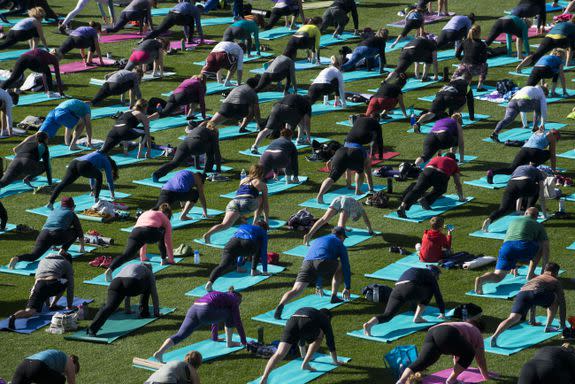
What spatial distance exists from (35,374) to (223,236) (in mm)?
8443

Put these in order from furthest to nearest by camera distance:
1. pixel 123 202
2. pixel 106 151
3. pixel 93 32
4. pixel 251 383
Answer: pixel 93 32, pixel 106 151, pixel 123 202, pixel 251 383

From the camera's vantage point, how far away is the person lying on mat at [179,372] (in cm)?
1950

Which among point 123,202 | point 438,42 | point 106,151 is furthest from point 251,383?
point 438,42

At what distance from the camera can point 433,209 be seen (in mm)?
28812

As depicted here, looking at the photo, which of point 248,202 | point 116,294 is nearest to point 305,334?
point 116,294

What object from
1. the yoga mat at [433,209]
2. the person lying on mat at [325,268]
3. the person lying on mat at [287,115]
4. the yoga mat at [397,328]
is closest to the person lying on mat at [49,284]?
the person lying on mat at [325,268]

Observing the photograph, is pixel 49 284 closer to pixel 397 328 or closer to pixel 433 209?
pixel 397 328

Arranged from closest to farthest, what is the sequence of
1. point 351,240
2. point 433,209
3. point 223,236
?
point 351,240 < point 223,236 < point 433,209

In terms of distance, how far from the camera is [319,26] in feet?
138

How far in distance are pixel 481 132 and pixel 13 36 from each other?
14867 mm

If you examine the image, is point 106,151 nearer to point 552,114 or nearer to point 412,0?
point 552,114

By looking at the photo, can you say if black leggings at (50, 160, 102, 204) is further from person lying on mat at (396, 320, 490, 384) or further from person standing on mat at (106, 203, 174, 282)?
person lying on mat at (396, 320, 490, 384)

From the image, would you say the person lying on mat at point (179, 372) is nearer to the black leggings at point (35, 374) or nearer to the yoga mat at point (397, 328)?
the black leggings at point (35, 374)

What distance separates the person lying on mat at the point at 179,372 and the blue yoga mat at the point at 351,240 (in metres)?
6.96
